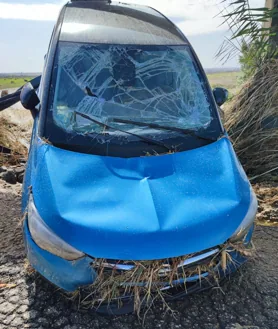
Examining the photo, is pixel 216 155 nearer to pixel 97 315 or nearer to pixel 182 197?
pixel 182 197

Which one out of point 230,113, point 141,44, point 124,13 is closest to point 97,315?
point 141,44

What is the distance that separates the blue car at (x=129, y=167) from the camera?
8.35ft

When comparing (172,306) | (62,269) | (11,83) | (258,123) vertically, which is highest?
(62,269)

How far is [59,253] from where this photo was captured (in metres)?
2.57

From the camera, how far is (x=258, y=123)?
5625 mm

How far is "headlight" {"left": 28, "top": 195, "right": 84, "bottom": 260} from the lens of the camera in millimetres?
2529

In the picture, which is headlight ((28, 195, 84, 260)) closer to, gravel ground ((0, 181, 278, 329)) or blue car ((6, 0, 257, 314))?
blue car ((6, 0, 257, 314))

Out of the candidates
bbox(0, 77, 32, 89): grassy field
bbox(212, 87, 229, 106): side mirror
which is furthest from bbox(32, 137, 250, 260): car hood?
bbox(0, 77, 32, 89): grassy field

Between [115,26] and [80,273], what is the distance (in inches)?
93.3

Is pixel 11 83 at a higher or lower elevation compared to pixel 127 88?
lower

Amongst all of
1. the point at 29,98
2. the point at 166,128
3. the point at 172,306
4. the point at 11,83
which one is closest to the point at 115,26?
the point at 29,98

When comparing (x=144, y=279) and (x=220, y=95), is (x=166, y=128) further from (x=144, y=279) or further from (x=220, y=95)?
(x=144, y=279)

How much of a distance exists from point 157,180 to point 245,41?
3985 mm

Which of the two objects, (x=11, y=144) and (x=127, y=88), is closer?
(x=127, y=88)
